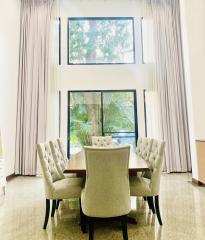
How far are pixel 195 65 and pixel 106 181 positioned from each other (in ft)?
12.0

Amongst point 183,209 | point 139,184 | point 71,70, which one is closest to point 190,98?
point 183,209

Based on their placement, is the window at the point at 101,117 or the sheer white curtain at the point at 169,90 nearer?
the sheer white curtain at the point at 169,90

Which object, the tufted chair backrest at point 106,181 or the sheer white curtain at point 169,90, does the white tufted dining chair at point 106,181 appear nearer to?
the tufted chair backrest at point 106,181

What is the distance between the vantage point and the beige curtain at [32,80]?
557cm

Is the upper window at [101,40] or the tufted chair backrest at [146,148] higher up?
the upper window at [101,40]

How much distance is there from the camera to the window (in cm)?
610

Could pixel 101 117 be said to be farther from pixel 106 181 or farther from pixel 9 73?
pixel 106 181

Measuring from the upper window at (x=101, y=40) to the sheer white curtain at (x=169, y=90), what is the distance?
0.89m

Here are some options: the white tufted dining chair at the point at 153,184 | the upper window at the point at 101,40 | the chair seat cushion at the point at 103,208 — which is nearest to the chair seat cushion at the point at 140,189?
the white tufted dining chair at the point at 153,184

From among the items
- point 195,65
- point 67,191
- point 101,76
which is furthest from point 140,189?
point 101,76

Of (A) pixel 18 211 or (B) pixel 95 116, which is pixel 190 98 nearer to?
(B) pixel 95 116

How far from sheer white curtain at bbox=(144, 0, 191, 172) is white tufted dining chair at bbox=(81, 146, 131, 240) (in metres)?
4.02

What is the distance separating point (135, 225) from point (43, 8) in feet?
20.3

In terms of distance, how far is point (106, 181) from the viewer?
1835 mm
